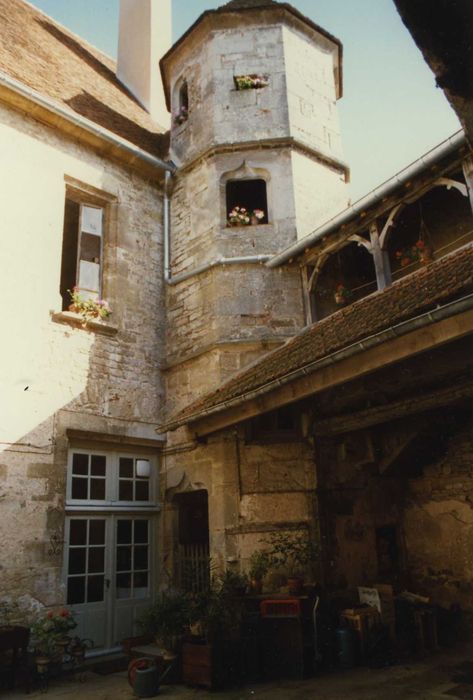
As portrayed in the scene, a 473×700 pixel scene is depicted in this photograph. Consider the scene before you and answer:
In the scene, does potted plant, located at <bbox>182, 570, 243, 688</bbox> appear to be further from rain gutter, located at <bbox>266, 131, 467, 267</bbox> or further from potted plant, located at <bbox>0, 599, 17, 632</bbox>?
rain gutter, located at <bbox>266, 131, 467, 267</bbox>

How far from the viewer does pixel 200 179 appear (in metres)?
9.38

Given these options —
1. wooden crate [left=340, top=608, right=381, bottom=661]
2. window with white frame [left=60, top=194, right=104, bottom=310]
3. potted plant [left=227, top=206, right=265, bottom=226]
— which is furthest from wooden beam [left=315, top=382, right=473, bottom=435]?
window with white frame [left=60, top=194, right=104, bottom=310]

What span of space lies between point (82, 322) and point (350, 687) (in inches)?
216

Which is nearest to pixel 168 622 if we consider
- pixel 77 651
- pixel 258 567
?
pixel 258 567

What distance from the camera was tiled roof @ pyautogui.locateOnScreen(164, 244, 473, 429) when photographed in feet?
16.0

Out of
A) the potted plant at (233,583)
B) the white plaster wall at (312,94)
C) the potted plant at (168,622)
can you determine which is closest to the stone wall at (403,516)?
the potted plant at (233,583)

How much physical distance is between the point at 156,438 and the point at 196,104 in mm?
5999

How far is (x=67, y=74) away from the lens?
10.0 meters

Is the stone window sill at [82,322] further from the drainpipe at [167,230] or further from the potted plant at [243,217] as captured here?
the potted plant at [243,217]

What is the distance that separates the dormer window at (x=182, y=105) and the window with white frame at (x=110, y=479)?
6209 millimetres

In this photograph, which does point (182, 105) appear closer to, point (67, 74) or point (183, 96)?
point (183, 96)

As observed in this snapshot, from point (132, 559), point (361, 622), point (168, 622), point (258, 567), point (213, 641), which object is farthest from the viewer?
point (132, 559)

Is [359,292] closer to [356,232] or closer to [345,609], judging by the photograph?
[356,232]

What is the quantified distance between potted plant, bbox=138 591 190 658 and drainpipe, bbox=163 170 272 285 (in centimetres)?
475
